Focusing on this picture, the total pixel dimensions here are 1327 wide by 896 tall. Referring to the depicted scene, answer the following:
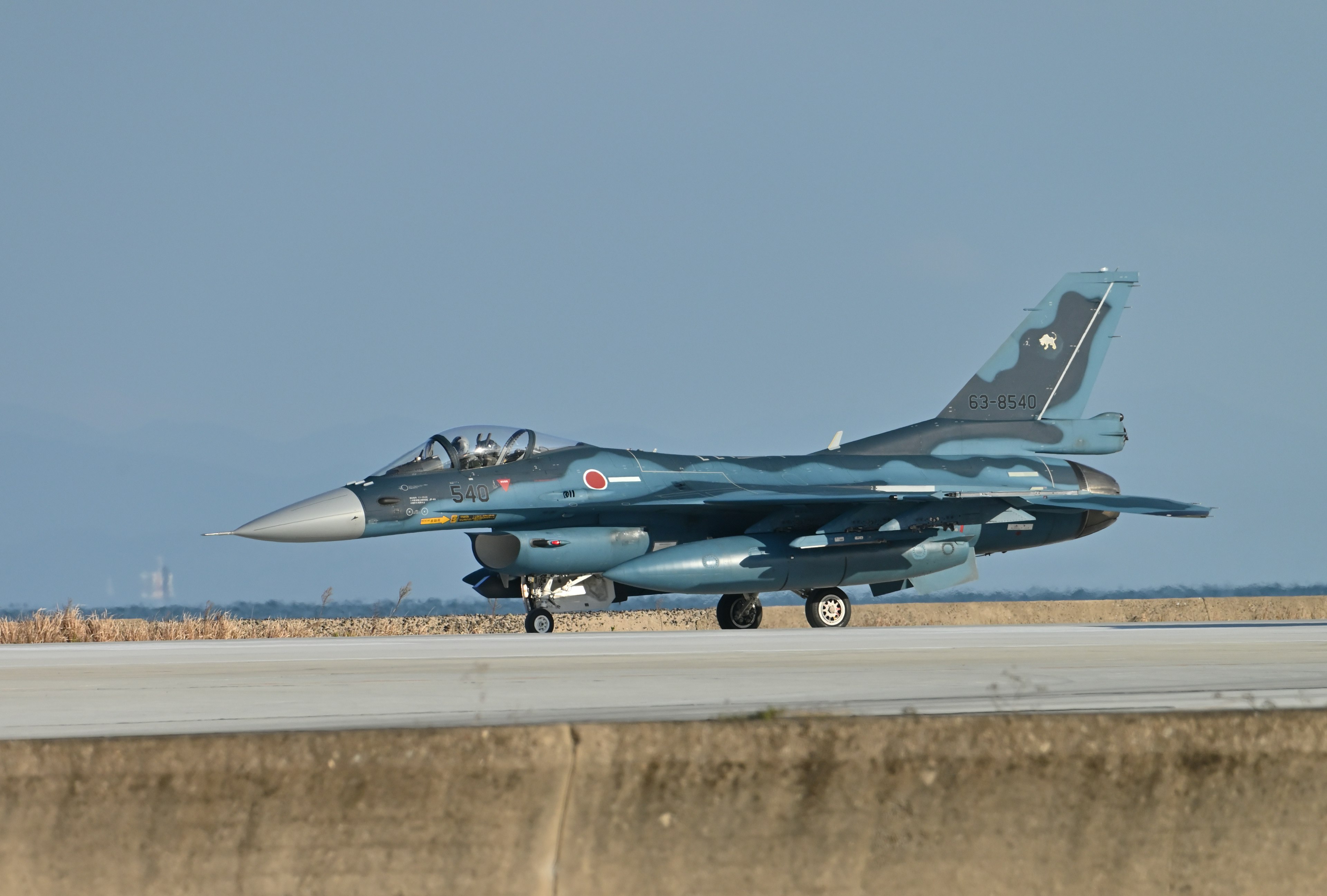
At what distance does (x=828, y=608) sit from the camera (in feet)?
63.9

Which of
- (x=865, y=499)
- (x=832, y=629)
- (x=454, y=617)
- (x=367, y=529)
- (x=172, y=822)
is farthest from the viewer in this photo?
(x=454, y=617)

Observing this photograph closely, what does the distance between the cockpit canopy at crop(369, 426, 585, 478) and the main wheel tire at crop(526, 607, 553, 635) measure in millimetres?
1996

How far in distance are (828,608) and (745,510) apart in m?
1.93

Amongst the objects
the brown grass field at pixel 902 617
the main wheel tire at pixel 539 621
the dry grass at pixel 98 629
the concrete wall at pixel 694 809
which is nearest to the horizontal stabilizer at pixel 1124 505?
the brown grass field at pixel 902 617

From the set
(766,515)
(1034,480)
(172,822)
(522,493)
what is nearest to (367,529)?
(522,493)

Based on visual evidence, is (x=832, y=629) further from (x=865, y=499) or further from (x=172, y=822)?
(x=172, y=822)

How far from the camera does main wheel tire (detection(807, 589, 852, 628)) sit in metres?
19.4

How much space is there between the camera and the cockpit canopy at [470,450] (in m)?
17.6

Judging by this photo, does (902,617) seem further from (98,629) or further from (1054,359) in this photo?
(98,629)

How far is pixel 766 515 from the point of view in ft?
63.3

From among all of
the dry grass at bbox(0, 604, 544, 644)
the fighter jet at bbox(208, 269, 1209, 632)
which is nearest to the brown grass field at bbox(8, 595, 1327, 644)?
the dry grass at bbox(0, 604, 544, 644)

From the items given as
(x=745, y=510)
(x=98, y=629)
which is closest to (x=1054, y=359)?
(x=745, y=510)

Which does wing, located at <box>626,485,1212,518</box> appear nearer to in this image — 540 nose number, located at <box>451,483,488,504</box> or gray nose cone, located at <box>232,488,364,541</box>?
540 nose number, located at <box>451,483,488,504</box>

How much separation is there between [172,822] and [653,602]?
2879 cm
